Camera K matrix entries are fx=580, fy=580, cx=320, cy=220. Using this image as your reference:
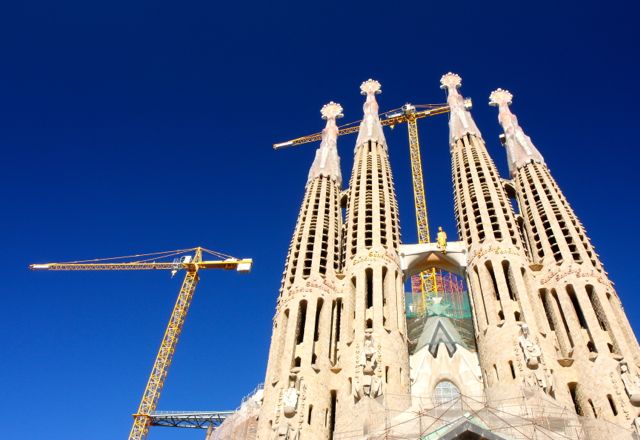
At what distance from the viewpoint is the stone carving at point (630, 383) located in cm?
2720

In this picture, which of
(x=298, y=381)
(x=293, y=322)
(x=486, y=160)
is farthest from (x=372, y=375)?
(x=486, y=160)

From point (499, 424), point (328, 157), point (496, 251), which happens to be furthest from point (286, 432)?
point (328, 157)

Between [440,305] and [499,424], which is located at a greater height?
[440,305]

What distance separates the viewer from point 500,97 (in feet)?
177

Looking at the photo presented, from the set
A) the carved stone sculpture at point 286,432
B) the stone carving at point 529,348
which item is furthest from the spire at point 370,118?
the carved stone sculpture at point 286,432

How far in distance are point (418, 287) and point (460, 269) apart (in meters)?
16.1

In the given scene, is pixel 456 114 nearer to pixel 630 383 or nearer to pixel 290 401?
pixel 630 383

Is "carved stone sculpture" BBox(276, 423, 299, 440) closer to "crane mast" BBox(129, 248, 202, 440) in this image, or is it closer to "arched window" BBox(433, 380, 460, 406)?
"arched window" BBox(433, 380, 460, 406)

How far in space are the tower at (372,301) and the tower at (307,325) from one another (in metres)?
1.18

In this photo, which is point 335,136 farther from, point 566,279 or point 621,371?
point 621,371

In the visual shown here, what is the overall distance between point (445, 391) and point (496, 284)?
709 centimetres

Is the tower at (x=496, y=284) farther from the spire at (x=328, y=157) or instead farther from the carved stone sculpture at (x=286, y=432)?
the spire at (x=328, y=157)

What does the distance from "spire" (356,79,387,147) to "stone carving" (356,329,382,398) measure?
23.9 meters

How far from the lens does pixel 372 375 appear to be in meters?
29.8
